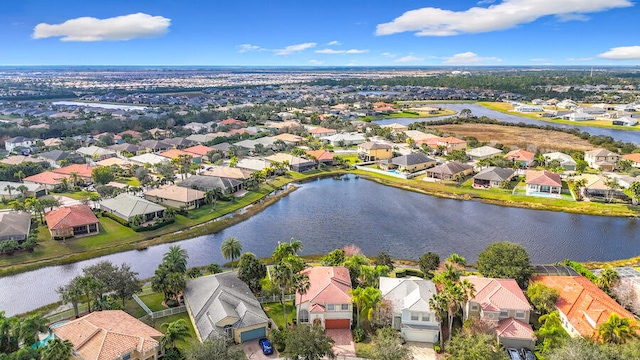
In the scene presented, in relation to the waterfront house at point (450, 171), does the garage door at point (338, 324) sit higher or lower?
lower

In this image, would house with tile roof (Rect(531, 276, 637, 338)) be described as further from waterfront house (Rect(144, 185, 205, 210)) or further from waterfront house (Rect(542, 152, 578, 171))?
waterfront house (Rect(542, 152, 578, 171))

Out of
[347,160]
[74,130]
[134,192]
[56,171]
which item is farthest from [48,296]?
[74,130]

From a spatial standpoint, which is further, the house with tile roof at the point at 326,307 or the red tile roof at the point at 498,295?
the house with tile roof at the point at 326,307

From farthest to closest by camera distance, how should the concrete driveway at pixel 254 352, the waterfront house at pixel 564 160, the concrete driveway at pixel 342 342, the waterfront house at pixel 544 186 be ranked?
the waterfront house at pixel 564 160 < the waterfront house at pixel 544 186 < the concrete driveway at pixel 342 342 < the concrete driveway at pixel 254 352

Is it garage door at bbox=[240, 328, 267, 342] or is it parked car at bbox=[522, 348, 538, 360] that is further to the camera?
garage door at bbox=[240, 328, 267, 342]

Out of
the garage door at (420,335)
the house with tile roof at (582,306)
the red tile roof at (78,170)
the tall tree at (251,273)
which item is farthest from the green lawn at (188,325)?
the red tile roof at (78,170)

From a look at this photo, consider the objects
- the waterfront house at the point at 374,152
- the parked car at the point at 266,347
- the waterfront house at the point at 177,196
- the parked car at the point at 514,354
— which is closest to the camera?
the parked car at the point at 514,354

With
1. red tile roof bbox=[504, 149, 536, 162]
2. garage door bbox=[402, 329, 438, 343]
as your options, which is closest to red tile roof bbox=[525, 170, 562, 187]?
red tile roof bbox=[504, 149, 536, 162]

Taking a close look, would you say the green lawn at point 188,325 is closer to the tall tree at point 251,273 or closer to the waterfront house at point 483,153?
the tall tree at point 251,273
